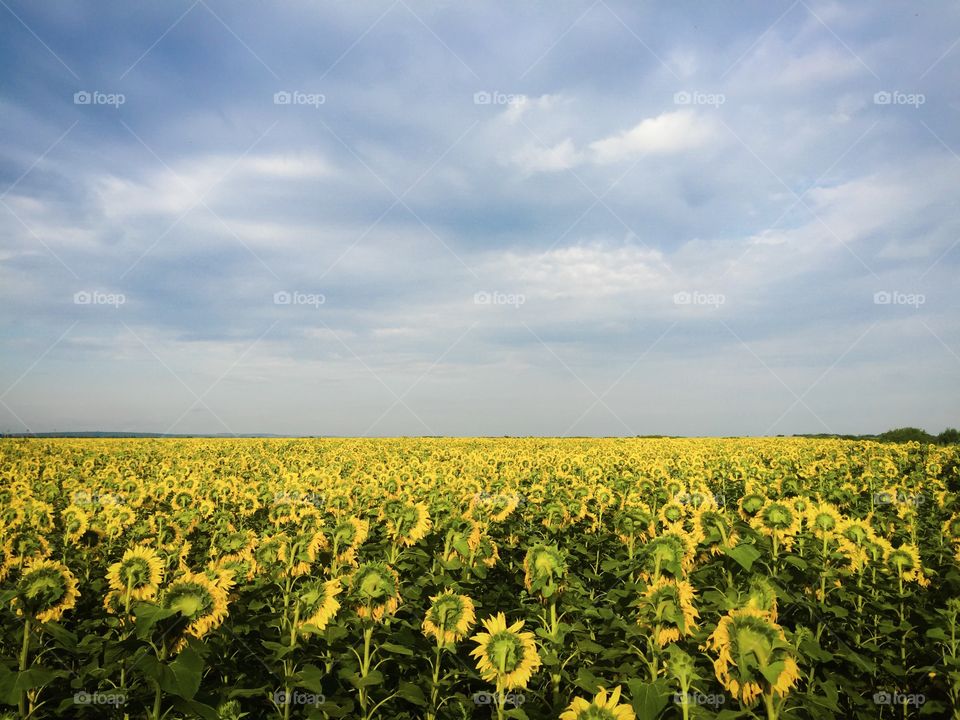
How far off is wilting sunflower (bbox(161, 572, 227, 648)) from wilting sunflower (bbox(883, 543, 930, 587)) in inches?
256

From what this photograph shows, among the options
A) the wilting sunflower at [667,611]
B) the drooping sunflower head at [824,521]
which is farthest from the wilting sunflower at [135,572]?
the drooping sunflower head at [824,521]

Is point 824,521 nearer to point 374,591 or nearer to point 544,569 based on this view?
point 544,569

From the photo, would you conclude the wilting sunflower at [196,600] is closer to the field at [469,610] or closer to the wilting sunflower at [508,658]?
the field at [469,610]

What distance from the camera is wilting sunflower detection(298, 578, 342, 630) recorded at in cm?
396

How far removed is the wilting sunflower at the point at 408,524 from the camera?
612cm

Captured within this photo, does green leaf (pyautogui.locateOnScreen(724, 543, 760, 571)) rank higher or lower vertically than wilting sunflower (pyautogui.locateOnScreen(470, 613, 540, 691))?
higher

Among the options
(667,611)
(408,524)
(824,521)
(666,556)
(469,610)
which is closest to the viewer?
(667,611)

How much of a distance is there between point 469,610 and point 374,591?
0.74m

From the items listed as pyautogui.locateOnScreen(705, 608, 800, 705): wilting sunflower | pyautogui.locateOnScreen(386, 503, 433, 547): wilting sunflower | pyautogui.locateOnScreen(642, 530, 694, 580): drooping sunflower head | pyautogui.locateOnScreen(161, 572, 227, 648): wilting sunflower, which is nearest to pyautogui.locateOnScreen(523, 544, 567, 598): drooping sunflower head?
pyautogui.locateOnScreen(642, 530, 694, 580): drooping sunflower head

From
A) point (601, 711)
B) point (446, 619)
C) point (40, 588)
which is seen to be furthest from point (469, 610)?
point (40, 588)

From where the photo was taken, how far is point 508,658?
10.2ft

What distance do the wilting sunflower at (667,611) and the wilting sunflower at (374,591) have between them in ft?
5.98

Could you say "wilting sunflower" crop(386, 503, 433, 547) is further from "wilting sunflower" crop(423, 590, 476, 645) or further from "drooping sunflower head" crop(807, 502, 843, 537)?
"drooping sunflower head" crop(807, 502, 843, 537)

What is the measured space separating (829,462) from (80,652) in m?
18.6
